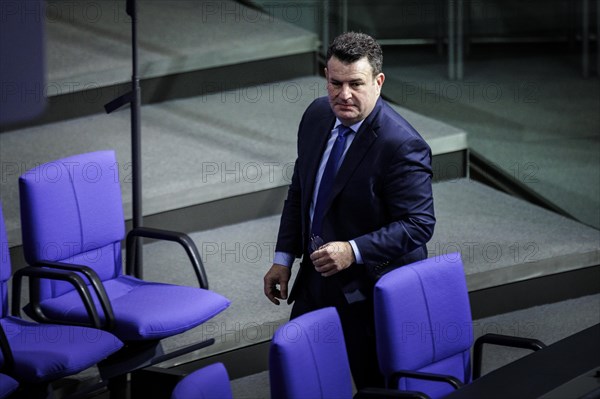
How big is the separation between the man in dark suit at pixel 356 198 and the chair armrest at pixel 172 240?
58 centimetres

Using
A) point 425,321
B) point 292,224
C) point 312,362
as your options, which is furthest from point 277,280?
point 312,362

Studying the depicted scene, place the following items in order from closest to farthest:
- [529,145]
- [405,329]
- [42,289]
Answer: [405,329], [42,289], [529,145]

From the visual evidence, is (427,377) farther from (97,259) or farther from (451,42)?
(451,42)

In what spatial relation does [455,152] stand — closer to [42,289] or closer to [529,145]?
[529,145]

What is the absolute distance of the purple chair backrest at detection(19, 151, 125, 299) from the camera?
138 inches

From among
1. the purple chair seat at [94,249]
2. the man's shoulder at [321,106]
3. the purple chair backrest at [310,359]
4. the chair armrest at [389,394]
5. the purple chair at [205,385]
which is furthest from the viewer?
the purple chair seat at [94,249]

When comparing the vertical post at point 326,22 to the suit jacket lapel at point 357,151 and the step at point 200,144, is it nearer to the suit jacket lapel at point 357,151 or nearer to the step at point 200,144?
the step at point 200,144

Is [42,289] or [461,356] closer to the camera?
[461,356]

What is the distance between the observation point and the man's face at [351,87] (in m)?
2.82

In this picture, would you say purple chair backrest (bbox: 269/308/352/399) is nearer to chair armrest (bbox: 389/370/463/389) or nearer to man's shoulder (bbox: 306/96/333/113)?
chair armrest (bbox: 389/370/463/389)

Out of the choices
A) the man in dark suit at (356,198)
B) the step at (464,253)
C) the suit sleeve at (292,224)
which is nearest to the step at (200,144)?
the step at (464,253)

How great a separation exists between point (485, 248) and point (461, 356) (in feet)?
4.94

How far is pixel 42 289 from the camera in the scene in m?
3.59

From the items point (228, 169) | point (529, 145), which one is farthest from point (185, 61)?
point (529, 145)
